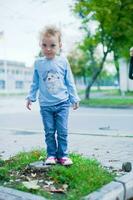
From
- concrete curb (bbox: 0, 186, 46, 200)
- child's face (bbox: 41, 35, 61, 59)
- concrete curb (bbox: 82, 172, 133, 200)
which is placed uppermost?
child's face (bbox: 41, 35, 61, 59)

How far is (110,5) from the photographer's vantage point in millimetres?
25500

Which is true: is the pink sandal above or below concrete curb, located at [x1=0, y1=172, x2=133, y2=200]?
above

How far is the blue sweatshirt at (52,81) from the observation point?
190 inches

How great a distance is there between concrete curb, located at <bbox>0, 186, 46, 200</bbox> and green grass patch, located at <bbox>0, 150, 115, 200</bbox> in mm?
95

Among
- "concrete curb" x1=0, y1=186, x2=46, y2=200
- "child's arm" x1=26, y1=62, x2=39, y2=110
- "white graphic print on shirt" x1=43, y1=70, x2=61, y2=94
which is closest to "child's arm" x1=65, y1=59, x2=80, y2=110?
"white graphic print on shirt" x1=43, y1=70, x2=61, y2=94

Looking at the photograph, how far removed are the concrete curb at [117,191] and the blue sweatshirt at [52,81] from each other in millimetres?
1140

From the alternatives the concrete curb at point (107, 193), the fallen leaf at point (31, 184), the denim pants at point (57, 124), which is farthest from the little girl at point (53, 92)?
the concrete curb at point (107, 193)

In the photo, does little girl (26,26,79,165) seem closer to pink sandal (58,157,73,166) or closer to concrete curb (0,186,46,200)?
pink sandal (58,157,73,166)

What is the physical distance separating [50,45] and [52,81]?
0.43m

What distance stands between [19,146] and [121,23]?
19445mm

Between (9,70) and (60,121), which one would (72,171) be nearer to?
(60,121)

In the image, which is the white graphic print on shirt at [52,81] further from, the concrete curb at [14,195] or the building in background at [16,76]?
the building in background at [16,76]

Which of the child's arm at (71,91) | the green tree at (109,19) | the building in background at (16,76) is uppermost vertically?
the green tree at (109,19)

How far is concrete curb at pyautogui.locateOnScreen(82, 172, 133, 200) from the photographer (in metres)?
3.84
